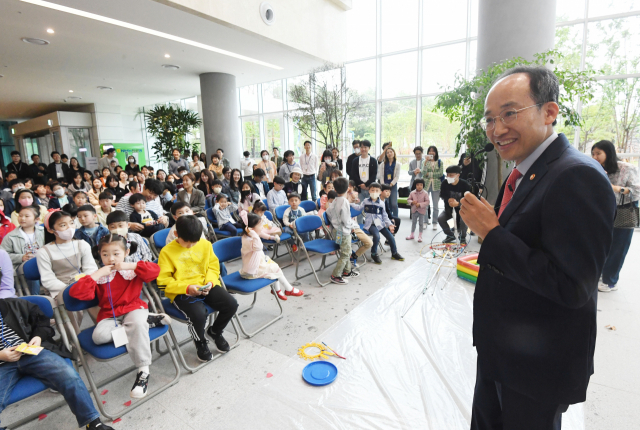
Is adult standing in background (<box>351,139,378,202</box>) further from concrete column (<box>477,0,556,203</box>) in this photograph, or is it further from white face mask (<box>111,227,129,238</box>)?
white face mask (<box>111,227,129,238</box>)

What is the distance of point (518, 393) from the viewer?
3.56 feet

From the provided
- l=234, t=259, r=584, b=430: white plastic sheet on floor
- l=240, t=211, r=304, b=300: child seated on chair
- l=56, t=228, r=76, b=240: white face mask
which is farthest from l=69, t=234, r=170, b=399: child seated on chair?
l=240, t=211, r=304, b=300: child seated on chair

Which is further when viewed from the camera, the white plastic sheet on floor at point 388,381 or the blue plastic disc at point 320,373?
the blue plastic disc at point 320,373

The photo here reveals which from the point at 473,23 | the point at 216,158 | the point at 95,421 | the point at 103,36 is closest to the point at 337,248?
the point at 95,421

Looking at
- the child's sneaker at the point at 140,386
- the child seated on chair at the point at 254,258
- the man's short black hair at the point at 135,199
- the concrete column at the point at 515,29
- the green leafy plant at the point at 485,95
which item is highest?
the concrete column at the point at 515,29

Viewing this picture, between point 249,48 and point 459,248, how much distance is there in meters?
6.71

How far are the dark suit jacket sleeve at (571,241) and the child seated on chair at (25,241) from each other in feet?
13.2

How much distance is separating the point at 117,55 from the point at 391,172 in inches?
291

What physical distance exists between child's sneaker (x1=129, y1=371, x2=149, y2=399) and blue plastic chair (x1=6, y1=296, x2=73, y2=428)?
0.44 metres

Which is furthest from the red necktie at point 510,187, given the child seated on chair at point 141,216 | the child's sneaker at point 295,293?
the child seated on chair at point 141,216

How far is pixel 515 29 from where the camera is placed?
539 centimetres

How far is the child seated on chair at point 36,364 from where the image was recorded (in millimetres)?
1812

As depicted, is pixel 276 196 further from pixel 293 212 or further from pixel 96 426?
pixel 96 426

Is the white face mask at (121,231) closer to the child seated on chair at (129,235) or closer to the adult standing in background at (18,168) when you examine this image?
the child seated on chair at (129,235)
